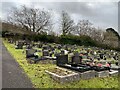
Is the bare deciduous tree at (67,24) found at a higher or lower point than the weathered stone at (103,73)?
higher

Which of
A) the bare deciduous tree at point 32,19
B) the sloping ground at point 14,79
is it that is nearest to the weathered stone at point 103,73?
the sloping ground at point 14,79

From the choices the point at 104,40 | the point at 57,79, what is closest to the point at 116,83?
the point at 57,79

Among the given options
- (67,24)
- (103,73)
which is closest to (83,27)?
(67,24)

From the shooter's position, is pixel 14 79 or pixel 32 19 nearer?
pixel 14 79

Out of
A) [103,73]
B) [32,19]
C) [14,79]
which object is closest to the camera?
[14,79]

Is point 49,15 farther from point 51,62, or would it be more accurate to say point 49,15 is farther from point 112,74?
point 112,74

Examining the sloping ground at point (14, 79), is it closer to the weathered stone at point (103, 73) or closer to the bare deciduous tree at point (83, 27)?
the weathered stone at point (103, 73)

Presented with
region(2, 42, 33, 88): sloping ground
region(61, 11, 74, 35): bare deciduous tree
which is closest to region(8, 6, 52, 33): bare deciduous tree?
region(61, 11, 74, 35): bare deciduous tree

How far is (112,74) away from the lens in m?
11.1

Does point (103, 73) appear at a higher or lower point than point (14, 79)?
higher

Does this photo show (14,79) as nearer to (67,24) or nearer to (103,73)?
(103,73)

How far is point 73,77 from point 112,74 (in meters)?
2.40

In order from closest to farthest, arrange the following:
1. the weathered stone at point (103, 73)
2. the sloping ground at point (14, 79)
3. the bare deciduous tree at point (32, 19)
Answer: the sloping ground at point (14, 79) → the weathered stone at point (103, 73) → the bare deciduous tree at point (32, 19)

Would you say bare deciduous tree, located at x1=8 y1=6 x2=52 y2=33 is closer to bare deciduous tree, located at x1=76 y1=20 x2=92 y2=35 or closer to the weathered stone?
bare deciduous tree, located at x1=76 y1=20 x2=92 y2=35
